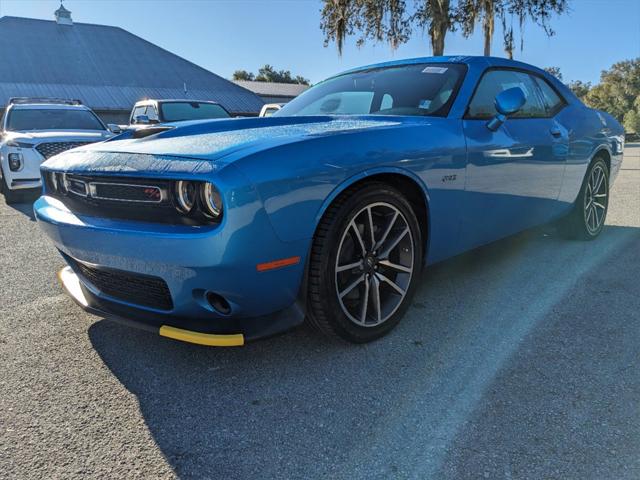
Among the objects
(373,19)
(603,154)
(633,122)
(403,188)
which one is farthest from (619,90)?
(403,188)

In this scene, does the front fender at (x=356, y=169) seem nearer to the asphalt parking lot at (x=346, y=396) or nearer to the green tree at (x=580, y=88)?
A: the asphalt parking lot at (x=346, y=396)

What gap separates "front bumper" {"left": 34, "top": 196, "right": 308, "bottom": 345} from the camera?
1.88m

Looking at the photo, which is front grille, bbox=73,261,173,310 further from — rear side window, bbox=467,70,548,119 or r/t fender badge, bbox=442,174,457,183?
rear side window, bbox=467,70,548,119

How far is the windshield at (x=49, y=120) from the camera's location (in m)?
7.95

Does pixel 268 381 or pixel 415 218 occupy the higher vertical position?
pixel 415 218

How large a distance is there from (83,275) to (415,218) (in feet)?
5.54

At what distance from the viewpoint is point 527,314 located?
281cm

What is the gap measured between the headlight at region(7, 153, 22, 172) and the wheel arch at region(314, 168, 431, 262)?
247 inches

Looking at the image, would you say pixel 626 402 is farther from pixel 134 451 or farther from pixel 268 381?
pixel 134 451

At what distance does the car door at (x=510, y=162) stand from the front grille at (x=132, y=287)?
1677 mm

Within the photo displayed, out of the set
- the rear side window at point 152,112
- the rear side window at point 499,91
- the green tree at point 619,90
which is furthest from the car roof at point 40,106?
the green tree at point 619,90

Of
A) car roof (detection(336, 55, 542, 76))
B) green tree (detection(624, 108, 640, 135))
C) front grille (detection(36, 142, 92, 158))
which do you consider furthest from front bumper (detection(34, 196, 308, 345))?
green tree (detection(624, 108, 640, 135))

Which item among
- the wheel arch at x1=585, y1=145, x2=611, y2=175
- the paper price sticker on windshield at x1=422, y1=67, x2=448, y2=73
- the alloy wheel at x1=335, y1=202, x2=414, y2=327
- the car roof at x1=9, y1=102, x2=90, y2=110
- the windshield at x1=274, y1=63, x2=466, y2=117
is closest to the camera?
the alloy wheel at x1=335, y1=202, x2=414, y2=327

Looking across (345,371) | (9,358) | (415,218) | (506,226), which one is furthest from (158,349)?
(506,226)
